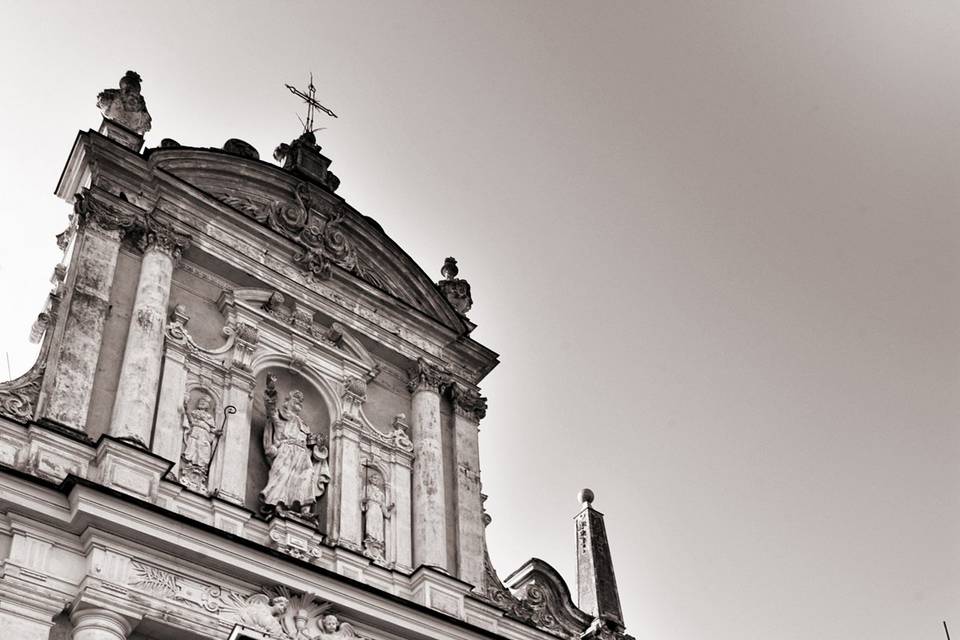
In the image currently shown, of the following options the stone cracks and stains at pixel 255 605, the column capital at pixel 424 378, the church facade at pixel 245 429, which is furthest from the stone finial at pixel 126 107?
the stone cracks and stains at pixel 255 605

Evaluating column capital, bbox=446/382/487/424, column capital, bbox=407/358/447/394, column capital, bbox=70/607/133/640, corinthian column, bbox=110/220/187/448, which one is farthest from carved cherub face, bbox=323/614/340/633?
column capital, bbox=446/382/487/424

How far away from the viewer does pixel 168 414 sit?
12.3 metres

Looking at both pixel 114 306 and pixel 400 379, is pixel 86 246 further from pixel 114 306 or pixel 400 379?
pixel 400 379

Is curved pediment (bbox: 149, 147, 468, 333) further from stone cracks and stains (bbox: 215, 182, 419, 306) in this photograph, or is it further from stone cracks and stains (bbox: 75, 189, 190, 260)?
stone cracks and stains (bbox: 75, 189, 190, 260)

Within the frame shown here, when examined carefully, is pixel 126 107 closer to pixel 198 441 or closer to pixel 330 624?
pixel 198 441

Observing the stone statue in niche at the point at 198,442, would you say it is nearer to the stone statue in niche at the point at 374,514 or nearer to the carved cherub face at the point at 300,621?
the carved cherub face at the point at 300,621

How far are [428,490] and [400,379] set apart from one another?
67.1 inches

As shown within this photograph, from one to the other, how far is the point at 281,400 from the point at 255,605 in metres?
3.21

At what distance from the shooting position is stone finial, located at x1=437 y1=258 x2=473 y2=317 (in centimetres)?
1652

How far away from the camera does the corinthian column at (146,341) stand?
38.4 feet

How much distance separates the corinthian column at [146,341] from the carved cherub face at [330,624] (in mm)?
2337

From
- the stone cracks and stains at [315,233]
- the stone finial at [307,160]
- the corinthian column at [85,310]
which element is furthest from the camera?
the stone finial at [307,160]

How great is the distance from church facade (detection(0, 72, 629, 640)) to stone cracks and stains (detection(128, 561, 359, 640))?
0.06ft

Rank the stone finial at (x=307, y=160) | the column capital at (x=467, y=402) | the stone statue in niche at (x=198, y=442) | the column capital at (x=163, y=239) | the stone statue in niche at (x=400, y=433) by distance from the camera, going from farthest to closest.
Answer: the stone finial at (x=307, y=160), the column capital at (x=467, y=402), the stone statue in niche at (x=400, y=433), the column capital at (x=163, y=239), the stone statue in niche at (x=198, y=442)
